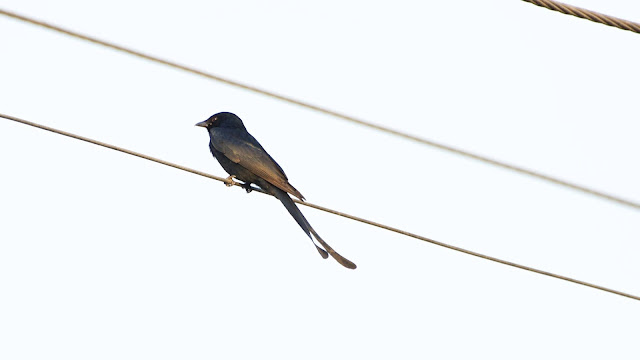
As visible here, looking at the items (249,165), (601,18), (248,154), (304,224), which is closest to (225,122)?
(248,154)

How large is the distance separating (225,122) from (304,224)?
1.60 m

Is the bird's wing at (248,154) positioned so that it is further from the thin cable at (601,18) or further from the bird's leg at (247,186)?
the thin cable at (601,18)

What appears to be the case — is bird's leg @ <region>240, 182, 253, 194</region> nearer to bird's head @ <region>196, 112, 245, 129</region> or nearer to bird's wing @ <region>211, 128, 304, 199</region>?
bird's wing @ <region>211, 128, 304, 199</region>

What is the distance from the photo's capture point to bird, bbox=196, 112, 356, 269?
20.7 feet

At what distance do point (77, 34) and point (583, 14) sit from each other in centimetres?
714

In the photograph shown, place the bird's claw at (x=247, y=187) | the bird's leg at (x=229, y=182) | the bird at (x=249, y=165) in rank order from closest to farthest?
the bird's leg at (x=229, y=182) < the bird at (x=249, y=165) < the bird's claw at (x=247, y=187)

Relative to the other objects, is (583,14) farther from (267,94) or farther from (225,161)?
(267,94)

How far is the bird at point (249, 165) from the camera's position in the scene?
20.7ft

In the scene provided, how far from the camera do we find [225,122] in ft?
25.0

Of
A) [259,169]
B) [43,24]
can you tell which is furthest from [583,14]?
[43,24]

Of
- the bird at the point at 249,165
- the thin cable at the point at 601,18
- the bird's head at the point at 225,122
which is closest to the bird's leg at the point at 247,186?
the bird at the point at 249,165

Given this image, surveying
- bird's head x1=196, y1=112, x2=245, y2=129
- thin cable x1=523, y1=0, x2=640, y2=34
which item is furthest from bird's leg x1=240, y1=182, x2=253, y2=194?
thin cable x1=523, y1=0, x2=640, y2=34

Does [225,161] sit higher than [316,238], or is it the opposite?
[225,161]

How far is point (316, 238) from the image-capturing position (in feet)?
20.4
